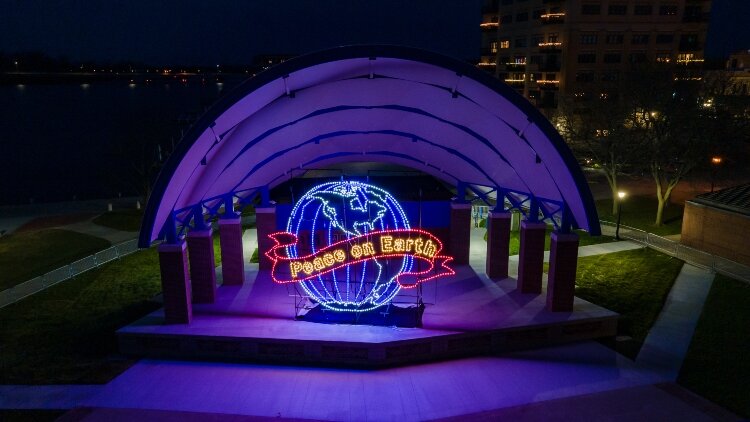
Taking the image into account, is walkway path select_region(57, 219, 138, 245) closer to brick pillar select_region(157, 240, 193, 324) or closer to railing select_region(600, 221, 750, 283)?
brick pillar select_region(157, 240, 193, 324)

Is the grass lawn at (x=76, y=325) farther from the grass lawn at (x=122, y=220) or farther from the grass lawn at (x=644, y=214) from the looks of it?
the grass lawn at (x=644, y=214)

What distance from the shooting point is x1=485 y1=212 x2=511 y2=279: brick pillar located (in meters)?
21.3

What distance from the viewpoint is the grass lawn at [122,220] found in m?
31.5

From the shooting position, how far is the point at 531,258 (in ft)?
63.2

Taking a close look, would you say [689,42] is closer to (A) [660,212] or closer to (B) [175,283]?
→ (A) [660,212]

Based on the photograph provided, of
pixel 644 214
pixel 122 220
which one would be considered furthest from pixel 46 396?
pixel 644 214

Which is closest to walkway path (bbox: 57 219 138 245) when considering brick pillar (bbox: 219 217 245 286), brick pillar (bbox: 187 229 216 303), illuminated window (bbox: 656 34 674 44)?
brick pillar (bbox: 219 217 245 286)

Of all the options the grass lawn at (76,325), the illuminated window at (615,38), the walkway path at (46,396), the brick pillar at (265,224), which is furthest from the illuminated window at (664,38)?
the walkway path at (46,396)

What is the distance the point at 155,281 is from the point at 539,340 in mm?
16386

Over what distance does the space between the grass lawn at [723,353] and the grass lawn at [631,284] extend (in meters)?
1.55

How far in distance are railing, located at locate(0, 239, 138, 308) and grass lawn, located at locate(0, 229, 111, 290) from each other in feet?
3.62

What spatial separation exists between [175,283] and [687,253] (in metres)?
23.8

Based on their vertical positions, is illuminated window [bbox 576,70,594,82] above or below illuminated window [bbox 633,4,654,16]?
below

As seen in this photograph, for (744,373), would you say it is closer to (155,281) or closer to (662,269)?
(662,269)
